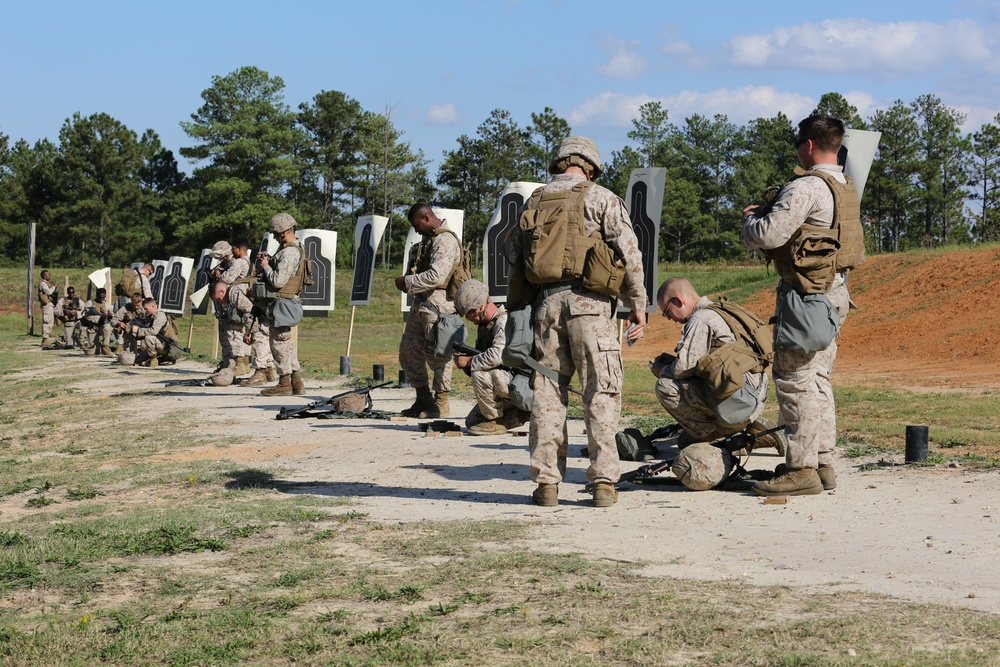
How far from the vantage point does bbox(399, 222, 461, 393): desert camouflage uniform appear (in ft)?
38.1

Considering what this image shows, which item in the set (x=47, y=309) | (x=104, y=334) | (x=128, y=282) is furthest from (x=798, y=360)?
(x=47, y=309)

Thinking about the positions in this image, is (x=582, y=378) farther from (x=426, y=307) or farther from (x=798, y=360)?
(x=426, y=307)

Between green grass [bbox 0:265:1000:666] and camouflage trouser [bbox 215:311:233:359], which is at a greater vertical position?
camouflage trouser [bbox 215:311:233:359]

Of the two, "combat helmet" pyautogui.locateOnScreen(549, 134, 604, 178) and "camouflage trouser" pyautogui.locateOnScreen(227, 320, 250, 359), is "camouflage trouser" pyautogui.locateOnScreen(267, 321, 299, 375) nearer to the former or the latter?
"camouflage trouser" pyautogui.locateOnScreen(227, 320, 250, 359)

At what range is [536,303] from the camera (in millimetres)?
6996

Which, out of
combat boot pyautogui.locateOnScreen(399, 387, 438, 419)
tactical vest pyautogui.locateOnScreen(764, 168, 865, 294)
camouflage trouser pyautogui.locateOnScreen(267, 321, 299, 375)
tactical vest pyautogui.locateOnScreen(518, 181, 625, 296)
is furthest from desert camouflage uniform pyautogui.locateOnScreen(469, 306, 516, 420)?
camouflage trouser pyautogui.locateOnScreen(267, 321, 299, 375)

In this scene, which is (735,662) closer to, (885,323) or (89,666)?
(89,666)

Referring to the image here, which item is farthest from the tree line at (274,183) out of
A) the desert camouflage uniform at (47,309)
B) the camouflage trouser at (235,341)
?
the camouflage trouser at (235,341)

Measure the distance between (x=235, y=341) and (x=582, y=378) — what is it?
1088cm

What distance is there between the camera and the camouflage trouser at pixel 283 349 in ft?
46.5

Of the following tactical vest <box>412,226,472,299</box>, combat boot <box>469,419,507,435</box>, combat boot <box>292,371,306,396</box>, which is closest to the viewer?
combat boot <box>469,419,507,435</box>

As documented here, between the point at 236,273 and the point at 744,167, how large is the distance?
68.4 metres

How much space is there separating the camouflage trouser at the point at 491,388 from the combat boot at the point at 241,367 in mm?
7466

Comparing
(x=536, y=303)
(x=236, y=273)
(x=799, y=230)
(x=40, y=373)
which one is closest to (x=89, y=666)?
(x=536, y=303)
